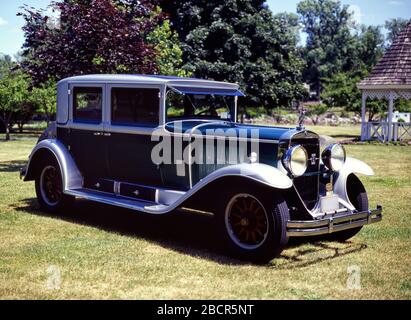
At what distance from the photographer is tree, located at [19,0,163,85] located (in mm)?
12086

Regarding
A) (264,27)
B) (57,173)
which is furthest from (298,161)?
(264,27)

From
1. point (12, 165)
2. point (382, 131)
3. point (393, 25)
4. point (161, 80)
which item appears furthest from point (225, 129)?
point (393, 25)

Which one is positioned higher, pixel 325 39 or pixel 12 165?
pixel 325 39

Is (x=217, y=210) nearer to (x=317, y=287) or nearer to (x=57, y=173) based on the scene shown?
(x=317, y=287)

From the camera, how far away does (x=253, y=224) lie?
5.62m

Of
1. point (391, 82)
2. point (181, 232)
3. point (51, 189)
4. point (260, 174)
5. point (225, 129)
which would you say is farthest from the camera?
point (391, 82)

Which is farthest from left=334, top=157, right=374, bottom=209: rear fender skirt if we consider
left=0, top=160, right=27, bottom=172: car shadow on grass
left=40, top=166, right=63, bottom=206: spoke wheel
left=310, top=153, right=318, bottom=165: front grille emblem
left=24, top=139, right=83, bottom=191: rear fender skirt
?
left=0, top=160, right=27, bottom=172: car shadow on grass

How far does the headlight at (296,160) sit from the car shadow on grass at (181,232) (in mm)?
996

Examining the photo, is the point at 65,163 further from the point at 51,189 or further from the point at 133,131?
the point at 133,131

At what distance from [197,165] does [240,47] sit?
16.4m

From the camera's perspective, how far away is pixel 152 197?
6719mm

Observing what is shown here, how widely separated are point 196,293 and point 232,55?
1845 cm

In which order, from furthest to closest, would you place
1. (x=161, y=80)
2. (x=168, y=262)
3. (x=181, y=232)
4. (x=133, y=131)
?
(x=181, y=232)
(x=133, y=131)
(x=161, y=80)
(x=168, y=262)

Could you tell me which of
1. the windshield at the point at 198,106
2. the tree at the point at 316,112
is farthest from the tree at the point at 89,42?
the tree at the point at 316,112
